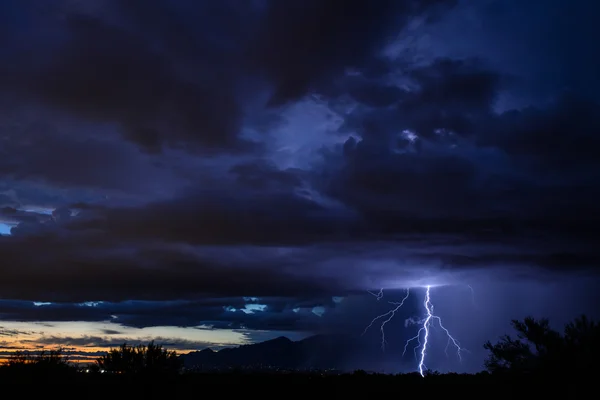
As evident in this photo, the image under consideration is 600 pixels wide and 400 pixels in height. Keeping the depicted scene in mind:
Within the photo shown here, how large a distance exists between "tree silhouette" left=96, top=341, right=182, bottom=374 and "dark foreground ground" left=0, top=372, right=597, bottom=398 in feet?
3.86

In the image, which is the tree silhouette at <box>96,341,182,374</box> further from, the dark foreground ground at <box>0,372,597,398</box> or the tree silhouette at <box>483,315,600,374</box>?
the tree silhouette at <box>483,315,600,374</box>

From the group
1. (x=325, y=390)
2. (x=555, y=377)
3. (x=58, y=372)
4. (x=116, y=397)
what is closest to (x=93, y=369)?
(x=58, y=372)

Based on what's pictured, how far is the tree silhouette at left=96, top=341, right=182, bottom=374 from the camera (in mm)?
26422

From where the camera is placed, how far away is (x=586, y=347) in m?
24.6

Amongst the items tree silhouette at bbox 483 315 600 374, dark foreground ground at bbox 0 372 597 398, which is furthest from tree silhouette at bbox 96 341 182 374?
tree silhouette at bbox 483 315 600 374

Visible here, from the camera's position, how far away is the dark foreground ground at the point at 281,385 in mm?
20812

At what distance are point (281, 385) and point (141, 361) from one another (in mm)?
7154

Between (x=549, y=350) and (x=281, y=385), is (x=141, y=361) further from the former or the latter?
(x=549, y=350)

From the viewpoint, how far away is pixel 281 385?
24.7 metres

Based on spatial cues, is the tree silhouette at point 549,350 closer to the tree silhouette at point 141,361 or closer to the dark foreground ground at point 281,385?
the dark foreground ground at point 281,385

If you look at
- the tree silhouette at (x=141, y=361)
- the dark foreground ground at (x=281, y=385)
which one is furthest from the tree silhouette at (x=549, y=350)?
the tree silhouette at (x=141, y=361)

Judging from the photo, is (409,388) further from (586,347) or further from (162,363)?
(162,363)

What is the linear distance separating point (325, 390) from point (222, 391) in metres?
4.70

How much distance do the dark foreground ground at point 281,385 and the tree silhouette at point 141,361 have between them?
3.86 feet
